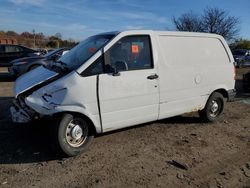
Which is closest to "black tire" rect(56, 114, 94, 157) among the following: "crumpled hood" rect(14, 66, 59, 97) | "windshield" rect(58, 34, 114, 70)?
"crumpled hood" rect(14, 66, 59, 97)

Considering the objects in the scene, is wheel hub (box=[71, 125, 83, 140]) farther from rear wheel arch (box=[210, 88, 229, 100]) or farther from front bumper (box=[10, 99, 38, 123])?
rear wheel arch (box=[210, 88, 229, 100])

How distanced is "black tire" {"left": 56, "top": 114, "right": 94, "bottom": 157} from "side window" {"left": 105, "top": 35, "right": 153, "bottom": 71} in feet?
3.53

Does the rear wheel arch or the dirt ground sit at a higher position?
the rear wheel arch

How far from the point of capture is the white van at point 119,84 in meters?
4.89

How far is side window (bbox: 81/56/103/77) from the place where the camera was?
16.6ft

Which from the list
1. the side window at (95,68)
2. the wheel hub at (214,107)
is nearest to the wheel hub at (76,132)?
the side window at (95,68)

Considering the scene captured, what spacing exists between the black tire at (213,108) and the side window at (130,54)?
79.1 inches

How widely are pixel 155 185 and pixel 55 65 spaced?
9.20 ft

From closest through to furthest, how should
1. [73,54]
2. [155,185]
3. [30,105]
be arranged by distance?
[155,185], [30,105], [73,54]

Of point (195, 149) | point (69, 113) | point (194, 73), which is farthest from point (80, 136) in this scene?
point (194, 73)

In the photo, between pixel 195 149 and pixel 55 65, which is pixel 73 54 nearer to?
pixel 55 65

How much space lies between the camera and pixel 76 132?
16.6ft

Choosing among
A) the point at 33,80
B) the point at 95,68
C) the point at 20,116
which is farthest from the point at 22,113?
the point at 95,68

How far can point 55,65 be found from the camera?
568 centimetres
